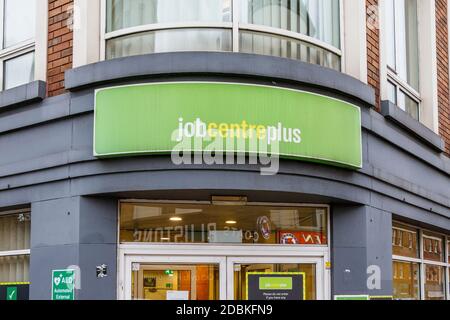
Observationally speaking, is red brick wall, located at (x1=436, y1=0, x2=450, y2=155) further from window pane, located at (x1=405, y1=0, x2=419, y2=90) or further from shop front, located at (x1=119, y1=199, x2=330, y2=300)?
shop front, located at (x1=119, y1=199, x2=330, y2=300)

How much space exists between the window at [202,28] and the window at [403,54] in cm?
224

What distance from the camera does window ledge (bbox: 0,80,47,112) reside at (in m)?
7.86

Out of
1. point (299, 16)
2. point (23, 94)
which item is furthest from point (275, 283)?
point (23, 94)

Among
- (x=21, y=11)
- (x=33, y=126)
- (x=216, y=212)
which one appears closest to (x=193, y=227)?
(x=216, y=212)

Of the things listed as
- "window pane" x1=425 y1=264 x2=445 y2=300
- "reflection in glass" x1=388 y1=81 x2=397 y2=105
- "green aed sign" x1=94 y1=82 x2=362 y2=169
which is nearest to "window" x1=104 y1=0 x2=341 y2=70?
"green aed sign" x1=94 y1=82 x2=362 y2=169

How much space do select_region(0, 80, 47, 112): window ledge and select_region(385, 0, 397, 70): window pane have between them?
4.85 m

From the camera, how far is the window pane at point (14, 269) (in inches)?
324

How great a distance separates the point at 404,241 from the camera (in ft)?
33.2

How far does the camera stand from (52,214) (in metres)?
7.57

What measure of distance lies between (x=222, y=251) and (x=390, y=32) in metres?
4.55

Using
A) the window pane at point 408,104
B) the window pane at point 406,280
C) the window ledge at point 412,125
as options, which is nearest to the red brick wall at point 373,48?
the window ledge at point 412,125

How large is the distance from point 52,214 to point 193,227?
5.02ft

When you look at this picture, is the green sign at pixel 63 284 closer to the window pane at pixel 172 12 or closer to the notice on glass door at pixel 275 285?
the notice on glass door at pixel 275 285
